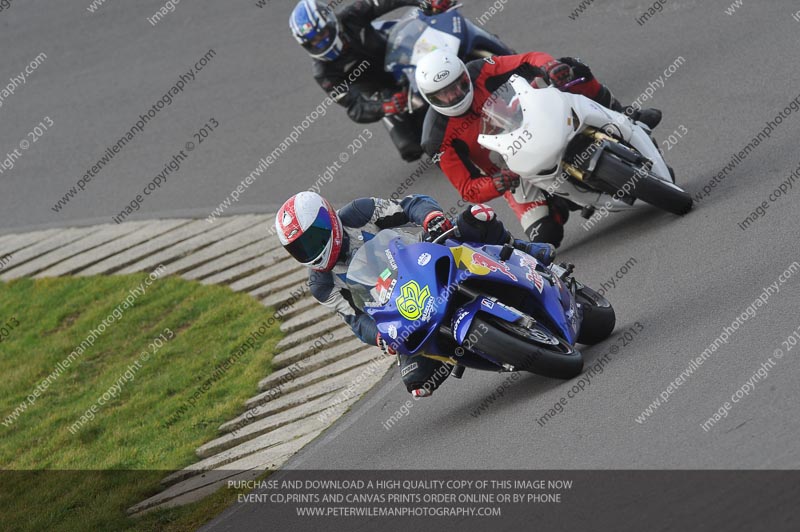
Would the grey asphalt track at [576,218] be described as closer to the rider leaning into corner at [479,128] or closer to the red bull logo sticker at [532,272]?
the rider leaning into corner at [479,128]

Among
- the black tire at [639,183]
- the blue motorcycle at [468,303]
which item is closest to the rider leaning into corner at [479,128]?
the black tire at [639,183]

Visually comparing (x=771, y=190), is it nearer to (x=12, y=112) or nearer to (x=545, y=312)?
(x=545, y=312)

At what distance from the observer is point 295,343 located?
35.4 ft

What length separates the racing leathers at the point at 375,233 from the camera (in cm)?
780

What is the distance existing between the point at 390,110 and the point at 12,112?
26.5 ft

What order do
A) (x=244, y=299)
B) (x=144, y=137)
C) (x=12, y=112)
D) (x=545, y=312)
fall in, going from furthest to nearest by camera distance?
(x=12, y=112) → (x=144, y=137) → (x=244, y=299) → (x=545, y=312)

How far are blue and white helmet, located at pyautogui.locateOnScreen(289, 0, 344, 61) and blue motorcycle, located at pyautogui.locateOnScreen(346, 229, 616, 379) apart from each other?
542 centimetres

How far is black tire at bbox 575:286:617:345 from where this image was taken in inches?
314

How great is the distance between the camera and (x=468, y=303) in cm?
729

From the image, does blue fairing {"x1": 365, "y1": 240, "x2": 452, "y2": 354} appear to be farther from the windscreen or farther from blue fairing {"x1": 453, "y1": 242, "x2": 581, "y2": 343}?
blue fairing {"x1": 453, "y1": 242, "x2": 581, "y2": 343}

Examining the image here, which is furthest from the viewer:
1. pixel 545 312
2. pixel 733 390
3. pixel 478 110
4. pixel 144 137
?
pixel 144 137

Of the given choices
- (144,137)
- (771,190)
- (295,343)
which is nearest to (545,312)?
(771,190)

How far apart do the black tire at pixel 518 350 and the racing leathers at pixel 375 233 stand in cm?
82

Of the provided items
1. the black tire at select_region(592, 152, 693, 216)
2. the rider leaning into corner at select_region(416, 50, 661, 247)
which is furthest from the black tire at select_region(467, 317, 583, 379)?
the rider leaning into corner at select_region(416, 50, 661, 247)
